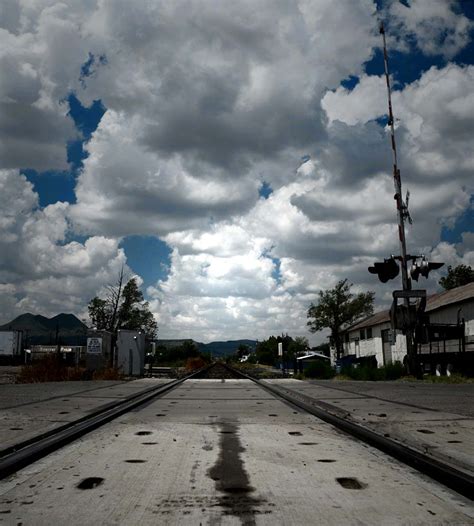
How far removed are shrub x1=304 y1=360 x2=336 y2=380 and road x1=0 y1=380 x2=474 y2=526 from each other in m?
18.5

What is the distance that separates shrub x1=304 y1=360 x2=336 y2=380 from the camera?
23.5 metres

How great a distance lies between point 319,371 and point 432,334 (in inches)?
443

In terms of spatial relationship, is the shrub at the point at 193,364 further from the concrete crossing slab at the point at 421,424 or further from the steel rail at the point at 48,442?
the steel rail at the point at 48,442

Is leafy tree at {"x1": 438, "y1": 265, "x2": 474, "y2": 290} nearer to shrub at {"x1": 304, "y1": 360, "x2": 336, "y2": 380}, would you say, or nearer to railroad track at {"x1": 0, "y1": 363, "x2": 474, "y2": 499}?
shrub at {"x1": 304, "y1": 360, "x2": 336, "y2": 380}

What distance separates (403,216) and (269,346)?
384 ft

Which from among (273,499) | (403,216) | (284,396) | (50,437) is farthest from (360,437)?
(403,216)

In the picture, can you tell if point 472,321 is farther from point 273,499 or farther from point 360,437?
point 273,499

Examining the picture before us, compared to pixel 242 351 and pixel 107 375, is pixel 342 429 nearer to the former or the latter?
pixel 107 375

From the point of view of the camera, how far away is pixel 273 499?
3.08m

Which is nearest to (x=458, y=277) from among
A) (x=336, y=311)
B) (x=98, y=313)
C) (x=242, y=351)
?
(x=336, y=311)

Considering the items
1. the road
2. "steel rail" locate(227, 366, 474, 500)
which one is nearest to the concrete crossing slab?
"steel rail" locate(227, 366, 474, 500)

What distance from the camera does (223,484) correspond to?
3.42 m

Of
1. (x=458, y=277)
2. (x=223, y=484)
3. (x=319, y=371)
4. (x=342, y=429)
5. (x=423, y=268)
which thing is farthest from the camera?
(x=458, y=277)

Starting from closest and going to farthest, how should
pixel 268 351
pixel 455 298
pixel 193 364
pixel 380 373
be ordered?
pixel 380 373 < pixel 455 298 < pixel 193 364 < pixel 268 351
